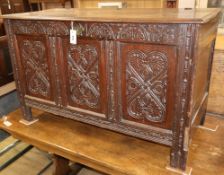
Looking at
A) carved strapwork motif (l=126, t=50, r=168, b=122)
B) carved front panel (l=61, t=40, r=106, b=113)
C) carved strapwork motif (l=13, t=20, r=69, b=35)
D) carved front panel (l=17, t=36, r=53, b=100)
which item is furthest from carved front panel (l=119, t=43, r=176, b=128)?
carved front panel (l=17, t=36, r=53, b=100)

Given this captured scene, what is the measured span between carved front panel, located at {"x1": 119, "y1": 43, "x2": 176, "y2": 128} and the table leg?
72 cm

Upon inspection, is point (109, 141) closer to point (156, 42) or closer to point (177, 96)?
point (177, 96)

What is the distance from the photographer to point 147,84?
1045 millimetres

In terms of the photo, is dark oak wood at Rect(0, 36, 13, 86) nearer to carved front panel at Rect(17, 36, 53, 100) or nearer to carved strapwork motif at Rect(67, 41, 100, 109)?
carved front panel at Rect(17, 36, 53, 100)

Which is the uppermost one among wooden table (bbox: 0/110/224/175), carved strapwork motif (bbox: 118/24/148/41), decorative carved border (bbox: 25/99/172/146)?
carved strapwork motif (bbox: 118/24/148/41)

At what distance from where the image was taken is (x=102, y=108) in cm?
122

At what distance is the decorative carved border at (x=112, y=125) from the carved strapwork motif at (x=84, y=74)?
72 mm

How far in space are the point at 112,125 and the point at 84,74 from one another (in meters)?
0.29

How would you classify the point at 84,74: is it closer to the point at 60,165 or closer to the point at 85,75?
the point at 85,75

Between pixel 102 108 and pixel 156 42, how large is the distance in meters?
0.45

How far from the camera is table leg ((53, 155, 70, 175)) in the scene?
1.62 metres

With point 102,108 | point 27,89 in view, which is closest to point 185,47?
point 102,108

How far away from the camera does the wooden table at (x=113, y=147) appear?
1143mm

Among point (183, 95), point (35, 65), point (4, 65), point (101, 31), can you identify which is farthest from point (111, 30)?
point (4, 65)
